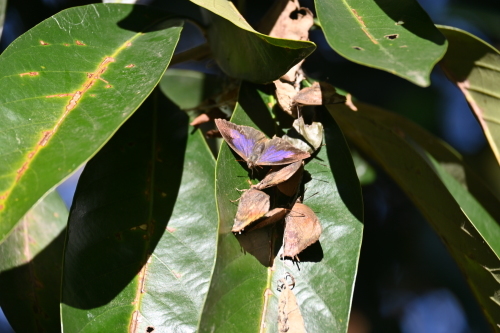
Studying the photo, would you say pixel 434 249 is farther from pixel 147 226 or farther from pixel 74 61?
pixel 74 61

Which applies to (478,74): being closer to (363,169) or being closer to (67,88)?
(363,169)

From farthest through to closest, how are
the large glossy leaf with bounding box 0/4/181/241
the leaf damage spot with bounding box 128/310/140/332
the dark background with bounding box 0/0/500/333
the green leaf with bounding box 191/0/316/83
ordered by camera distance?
the dark background with bounding box 0/0/500/333 → the leaf damage spot with bounding box 128/310/140/332 → the green leaf with bounding box 191/0/316/83 → the large glossy leaf with bounding box 0/4/181/241

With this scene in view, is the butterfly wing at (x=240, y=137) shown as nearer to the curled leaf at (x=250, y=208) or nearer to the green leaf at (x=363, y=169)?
the curled leaf at (x=250, y=208)

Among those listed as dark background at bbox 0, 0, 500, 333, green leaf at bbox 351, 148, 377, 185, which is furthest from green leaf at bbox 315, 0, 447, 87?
dark background at bbox 0, 0, 500, 333

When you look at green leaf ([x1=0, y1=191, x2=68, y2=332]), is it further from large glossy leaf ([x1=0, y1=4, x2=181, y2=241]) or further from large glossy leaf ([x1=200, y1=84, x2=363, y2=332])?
large glossy leaf ([x1=200, y1=84, x2=363, y2=332])

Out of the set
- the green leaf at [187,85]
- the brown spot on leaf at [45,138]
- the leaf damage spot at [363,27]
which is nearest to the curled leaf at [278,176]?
the leaf damage spot at [363,27]

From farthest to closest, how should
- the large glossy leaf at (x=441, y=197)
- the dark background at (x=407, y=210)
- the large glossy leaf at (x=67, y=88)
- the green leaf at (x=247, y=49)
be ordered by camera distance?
the dark background at (x=407, y=210), the large glossy leaf at (x=441, y=197), the green leaf at (x=247, y=49), the large glossy leaf at (x=67, y=88)

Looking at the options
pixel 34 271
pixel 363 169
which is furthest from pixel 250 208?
pixel 363 169

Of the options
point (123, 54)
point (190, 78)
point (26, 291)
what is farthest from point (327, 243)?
point (190, 78)

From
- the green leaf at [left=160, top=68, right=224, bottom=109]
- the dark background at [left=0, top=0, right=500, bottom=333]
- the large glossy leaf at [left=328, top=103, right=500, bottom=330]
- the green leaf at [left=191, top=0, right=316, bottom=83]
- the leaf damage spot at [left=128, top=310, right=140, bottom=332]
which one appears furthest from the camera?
the dark background at [left=0, top=0, right=500, bottom=333]
